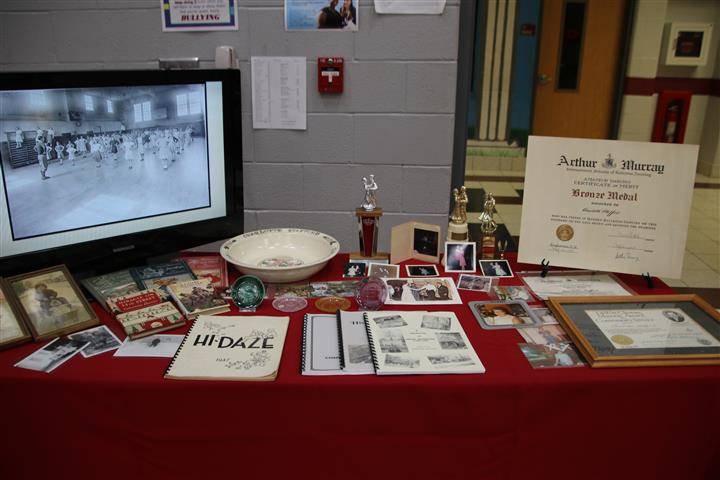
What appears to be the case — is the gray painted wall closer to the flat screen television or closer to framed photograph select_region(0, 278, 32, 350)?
the flat screen television

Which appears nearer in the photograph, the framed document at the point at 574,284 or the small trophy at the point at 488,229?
the framed document at the point at 574,284

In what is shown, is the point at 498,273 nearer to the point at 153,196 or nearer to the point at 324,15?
the point at 153,196

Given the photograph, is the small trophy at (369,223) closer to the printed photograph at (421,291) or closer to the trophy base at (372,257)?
the trophy base at (372,257)

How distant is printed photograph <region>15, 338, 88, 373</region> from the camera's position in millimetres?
1198

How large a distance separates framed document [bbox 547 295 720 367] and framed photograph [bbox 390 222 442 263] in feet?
1.26

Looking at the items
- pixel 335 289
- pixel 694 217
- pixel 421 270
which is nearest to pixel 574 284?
pixel 421 270

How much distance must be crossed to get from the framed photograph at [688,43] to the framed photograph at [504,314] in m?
5.25

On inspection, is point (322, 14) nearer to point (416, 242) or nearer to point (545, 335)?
point (416, 242)

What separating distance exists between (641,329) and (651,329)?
0.02 metres

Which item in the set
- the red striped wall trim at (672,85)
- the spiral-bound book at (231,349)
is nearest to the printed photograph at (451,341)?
the spiral-bound book at (231,349)

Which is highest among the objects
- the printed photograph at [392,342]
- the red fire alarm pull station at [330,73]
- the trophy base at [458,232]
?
the red fire alarm pull station at [330,73]

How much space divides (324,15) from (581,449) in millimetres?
1847

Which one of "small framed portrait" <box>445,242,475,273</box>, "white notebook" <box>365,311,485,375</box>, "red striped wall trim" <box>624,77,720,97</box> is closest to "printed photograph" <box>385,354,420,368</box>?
"white notebook" <box>365,311,485,375</box>

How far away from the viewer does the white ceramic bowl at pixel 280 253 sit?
152cm
